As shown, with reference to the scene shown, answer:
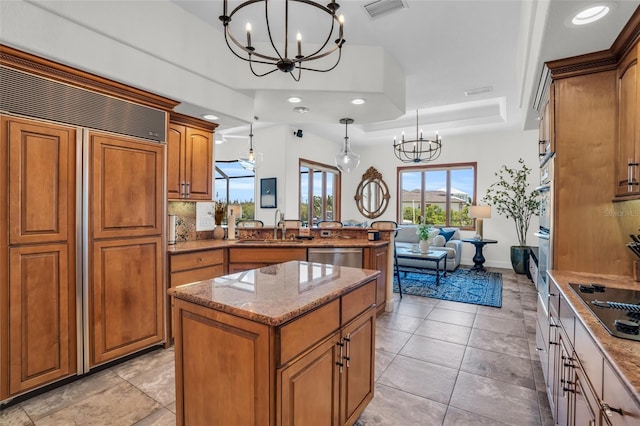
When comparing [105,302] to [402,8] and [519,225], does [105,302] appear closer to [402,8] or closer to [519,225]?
[402,8]

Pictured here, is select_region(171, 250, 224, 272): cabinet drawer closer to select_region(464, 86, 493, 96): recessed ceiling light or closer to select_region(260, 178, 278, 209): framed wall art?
select_region(260, 178, 278, 209): framed wall art

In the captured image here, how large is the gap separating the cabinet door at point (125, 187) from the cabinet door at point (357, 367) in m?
2.09

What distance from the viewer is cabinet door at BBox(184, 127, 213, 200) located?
3652mm

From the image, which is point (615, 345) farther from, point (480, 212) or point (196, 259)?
point (480, 212)

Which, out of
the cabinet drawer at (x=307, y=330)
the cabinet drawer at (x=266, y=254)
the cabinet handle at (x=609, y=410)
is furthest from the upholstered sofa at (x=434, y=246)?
the cabinet handle at (x=609, y=410)

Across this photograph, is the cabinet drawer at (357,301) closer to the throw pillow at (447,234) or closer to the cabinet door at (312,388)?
the cabinet door at (312,388)

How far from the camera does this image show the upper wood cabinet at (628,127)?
68.7 inches

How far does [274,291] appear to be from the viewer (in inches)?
62.1

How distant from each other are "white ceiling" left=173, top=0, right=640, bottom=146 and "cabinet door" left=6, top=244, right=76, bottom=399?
181cm

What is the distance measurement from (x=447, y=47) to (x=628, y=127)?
2109mm

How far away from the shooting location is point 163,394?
228cm

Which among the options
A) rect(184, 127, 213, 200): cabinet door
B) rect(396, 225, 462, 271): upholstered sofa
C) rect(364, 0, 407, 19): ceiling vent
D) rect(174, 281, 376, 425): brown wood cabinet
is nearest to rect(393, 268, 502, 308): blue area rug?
rect(396, 225, 462, 271): upholstered sofa

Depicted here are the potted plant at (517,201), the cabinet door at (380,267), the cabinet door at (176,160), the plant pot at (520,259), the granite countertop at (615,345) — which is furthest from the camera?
the potted plant at (517,201)

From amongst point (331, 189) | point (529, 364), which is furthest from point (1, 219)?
point (331, 189)
